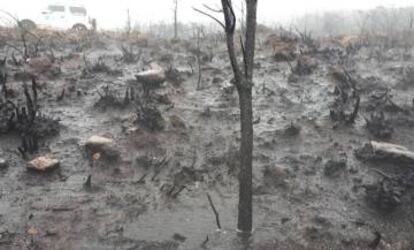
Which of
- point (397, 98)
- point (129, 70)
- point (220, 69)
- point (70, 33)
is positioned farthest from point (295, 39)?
point (70, 33)

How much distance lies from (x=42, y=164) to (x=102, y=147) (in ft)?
2.74

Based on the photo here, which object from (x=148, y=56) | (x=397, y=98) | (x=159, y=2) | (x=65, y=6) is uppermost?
(x=159, y=2)

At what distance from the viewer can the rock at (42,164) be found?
5727 millimetres

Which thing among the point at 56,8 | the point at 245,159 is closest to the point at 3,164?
the point at 245,159

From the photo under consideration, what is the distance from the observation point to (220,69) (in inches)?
373

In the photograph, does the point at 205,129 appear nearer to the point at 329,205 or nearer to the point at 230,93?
the point at 230,93

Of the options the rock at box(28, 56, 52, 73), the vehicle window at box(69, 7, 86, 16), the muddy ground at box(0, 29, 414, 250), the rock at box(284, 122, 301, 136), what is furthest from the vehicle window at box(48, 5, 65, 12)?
the rock at box(284, 122, 301, 136)

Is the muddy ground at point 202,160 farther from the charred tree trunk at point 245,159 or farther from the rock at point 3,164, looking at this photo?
the charred tree trunk at point 245,159

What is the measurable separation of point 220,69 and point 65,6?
1094 centimetres

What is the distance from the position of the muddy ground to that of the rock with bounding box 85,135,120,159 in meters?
0.04

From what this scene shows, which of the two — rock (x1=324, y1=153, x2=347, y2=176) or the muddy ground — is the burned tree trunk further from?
rock (x1=324, y1=153, x2=347, y2=176)

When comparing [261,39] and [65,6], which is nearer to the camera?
[261,39]

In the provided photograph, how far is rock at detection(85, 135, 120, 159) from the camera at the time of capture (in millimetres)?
6164

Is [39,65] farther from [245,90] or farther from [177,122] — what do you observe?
[245,90]
